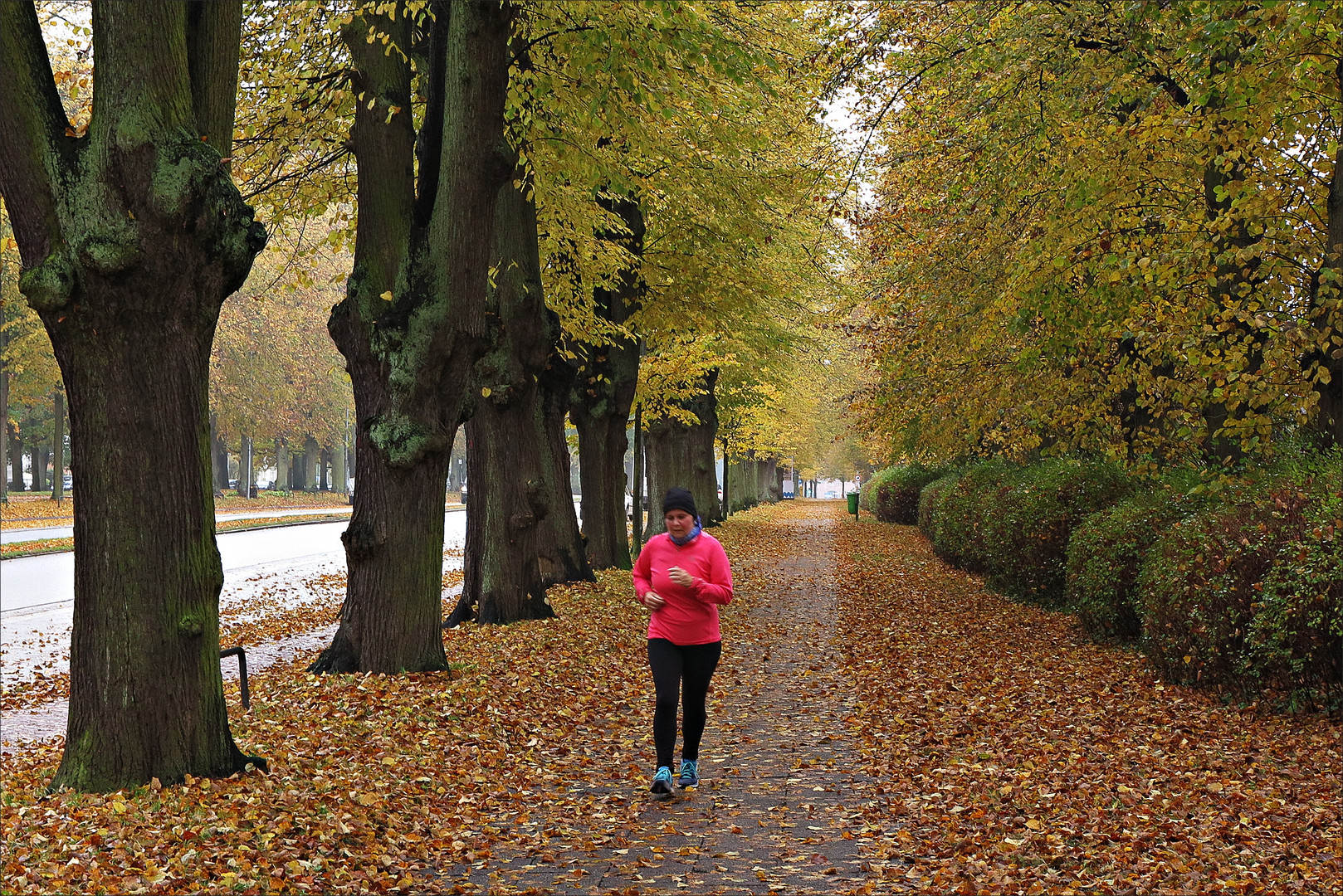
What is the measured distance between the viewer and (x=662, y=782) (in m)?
7.08

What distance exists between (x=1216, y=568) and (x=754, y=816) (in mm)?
4522

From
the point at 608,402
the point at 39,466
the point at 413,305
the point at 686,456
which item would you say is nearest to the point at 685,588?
the point at 413,305

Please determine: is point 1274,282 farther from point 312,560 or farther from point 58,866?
point 312,560

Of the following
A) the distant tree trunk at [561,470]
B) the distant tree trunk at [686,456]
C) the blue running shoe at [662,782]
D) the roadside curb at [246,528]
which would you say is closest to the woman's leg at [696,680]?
the blue running shoe at [662,782]

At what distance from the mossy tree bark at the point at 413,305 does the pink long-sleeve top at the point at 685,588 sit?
3.36 metres

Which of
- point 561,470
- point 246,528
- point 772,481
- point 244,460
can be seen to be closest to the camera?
point 561,470

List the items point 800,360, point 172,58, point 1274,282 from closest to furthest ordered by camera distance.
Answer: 1. point 172,58
2. point 1274,282
3. point 800,360

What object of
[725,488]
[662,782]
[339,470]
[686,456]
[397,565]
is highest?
[339,470]

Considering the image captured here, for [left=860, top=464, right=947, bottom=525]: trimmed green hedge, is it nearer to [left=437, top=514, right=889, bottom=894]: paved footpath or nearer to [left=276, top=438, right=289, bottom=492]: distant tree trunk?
[left=437, top=514, right=889, bottom=894]: paved footpath

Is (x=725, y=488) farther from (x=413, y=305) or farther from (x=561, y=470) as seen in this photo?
(x=413, y=305)

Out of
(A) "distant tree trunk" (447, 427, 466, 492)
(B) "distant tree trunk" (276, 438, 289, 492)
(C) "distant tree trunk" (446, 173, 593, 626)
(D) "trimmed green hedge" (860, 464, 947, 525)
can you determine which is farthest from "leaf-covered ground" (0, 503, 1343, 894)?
(A) "distant tree trunk" (447, 427, 466, 492)

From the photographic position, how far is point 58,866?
5078 millimetres

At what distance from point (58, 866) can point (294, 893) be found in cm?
103

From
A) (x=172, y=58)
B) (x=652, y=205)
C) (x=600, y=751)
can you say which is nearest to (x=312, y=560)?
(x=652, y=205)
